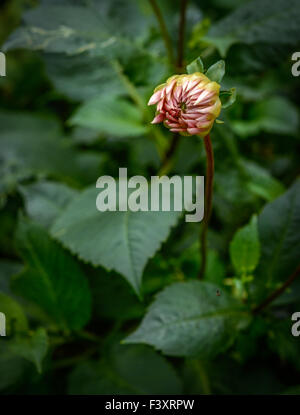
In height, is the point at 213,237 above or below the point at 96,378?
above

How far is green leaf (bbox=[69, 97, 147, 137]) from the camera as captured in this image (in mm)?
665

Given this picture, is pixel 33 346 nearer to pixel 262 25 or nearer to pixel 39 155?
pixel 39 155

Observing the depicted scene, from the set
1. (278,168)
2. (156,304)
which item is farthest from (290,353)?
(278,168)

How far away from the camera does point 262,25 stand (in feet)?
2.04

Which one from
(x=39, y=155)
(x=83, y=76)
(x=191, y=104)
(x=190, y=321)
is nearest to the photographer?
(x=191, y=104)

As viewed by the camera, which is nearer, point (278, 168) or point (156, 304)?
point (156, 304)

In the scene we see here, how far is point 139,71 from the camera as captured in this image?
0.68 meters

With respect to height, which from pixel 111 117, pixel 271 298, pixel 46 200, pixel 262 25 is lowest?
pixel 271 298

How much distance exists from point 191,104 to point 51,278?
0.34 metres

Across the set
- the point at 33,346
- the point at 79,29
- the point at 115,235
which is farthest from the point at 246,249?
the point at 79,29

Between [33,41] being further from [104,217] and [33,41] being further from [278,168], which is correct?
[278,168]

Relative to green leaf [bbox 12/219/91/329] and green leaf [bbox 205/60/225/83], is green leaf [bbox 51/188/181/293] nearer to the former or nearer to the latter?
green leaf [bbox 12/219/91/329]

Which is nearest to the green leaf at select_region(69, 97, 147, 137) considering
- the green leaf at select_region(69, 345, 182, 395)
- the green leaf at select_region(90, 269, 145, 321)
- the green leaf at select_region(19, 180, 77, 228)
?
the green leaf at select_region(19, 180, 77, 228)

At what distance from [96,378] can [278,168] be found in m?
0.45
